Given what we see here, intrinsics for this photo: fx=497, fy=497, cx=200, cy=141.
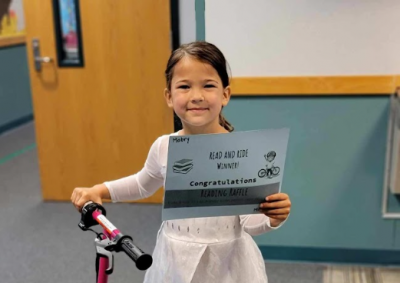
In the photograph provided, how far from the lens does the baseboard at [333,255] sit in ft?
8.27

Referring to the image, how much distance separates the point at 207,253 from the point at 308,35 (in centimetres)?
137

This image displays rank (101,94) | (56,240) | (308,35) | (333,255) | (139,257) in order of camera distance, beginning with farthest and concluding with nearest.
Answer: (101,94)
(56,240)
(333,255)
(308,35)
(139,257)

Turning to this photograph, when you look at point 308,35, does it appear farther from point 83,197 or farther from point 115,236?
point 115,236

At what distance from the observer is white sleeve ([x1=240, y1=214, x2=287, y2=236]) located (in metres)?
1.20

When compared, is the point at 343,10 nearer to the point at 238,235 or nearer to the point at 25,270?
the point at 238,235

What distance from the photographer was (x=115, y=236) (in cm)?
102

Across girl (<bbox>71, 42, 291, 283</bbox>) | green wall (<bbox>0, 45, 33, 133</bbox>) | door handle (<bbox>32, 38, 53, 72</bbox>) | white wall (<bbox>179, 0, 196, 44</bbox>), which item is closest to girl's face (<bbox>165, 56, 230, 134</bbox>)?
girl (<bbox>71, 42, 291, 283</bbox>)

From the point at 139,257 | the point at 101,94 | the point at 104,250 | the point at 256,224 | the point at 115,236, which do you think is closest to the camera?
the point at 139,257

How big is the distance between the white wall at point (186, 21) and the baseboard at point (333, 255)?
4.38 ft

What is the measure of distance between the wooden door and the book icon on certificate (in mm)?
2131

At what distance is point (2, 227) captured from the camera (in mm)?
3039

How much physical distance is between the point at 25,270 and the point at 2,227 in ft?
2.01

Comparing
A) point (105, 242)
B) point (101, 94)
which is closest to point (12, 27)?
point (101, 94)

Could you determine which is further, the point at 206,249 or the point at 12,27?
the point at 12,27
